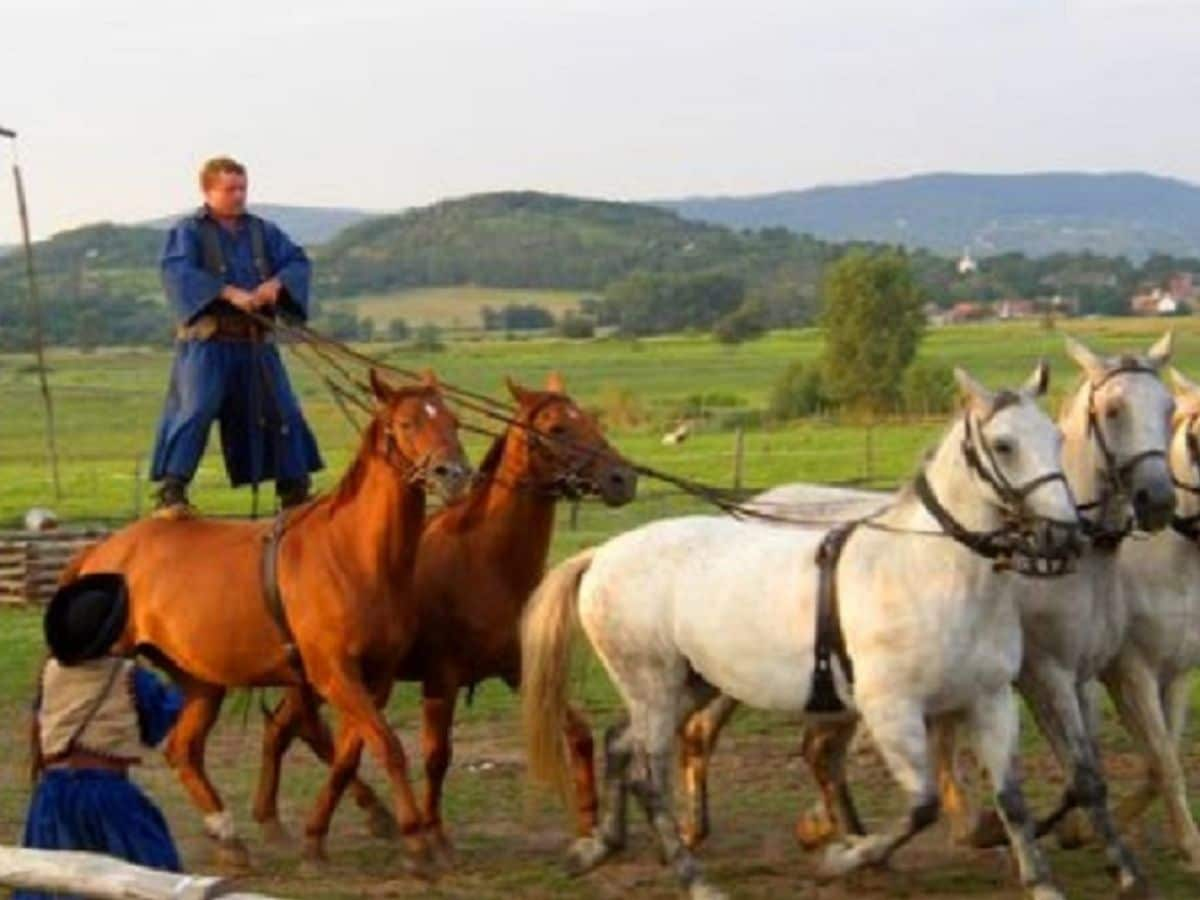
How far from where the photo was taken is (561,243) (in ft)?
628

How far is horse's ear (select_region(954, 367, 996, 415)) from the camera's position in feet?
28.7

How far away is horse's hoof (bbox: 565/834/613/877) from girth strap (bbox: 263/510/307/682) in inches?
57.7

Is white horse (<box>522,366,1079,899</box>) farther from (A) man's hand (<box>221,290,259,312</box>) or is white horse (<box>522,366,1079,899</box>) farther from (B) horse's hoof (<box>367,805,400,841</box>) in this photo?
(A) man's hand (<box>221,290,259,312</box>)

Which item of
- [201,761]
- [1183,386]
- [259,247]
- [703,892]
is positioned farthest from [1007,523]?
[259,247]

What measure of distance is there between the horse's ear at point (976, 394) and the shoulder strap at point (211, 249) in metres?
4.33

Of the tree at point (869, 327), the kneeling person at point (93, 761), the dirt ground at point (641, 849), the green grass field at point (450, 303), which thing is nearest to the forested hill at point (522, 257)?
the green grass field at point (450, 303)

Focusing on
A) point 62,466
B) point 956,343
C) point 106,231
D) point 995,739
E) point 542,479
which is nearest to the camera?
point 995,739

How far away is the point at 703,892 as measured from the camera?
9516 millimetres

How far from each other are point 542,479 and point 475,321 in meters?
139

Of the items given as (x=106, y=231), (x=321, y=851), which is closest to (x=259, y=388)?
(x=321, y=851)

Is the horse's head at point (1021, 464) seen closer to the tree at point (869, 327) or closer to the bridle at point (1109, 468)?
the bridle at point (1109, 468)

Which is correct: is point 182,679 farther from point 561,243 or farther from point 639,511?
point 561,243

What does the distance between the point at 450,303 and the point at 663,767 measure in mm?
152177

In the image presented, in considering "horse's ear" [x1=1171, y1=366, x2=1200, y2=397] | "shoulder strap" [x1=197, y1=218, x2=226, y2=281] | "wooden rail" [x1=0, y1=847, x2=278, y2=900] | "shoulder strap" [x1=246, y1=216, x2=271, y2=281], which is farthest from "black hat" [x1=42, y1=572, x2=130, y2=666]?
"horse's ear" [x1=1171, y1=366, x2=1200, y2=397]
